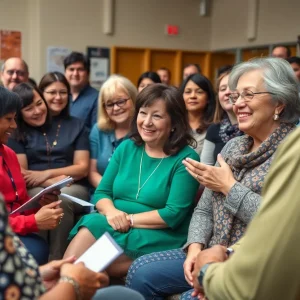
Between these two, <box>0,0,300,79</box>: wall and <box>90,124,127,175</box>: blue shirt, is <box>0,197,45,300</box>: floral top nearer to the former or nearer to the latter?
<box>90,124,127,175</box>: blue shirt

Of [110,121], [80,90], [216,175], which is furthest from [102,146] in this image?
[216,175]

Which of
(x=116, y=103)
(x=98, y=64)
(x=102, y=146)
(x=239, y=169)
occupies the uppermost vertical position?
(x=98, y=64)

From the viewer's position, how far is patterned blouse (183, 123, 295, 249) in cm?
187

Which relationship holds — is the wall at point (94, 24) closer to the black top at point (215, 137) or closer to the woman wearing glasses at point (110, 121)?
the woman wearing glasses at point (110, 121)

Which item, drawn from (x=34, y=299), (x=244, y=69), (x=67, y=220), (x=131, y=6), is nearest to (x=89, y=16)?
(x=131, y=6)

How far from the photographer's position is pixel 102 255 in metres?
1.45

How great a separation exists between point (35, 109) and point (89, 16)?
16.1 ft

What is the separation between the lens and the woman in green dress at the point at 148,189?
2.30 metres

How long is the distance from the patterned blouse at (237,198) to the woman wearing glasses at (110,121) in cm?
131

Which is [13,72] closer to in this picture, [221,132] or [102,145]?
[102,145]

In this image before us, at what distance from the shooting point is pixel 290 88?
77.7 inches

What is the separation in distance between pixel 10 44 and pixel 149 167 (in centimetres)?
547

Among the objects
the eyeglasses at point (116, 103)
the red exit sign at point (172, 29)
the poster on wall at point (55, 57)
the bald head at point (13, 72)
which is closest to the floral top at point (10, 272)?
the eyeglasses at point (116, 103)

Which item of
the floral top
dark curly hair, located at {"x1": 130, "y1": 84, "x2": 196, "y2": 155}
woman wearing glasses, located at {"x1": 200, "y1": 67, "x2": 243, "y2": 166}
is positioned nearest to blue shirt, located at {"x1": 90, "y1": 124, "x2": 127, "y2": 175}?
woman wearing glasses, located at {"x1": 200, "y1": 67, "x2": 243, "y2": 166}
